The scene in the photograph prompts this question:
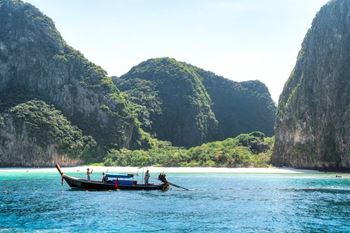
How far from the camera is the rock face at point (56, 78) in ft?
578

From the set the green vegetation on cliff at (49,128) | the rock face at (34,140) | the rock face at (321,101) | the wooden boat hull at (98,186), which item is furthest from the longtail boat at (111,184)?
the green vegetation on cliff at (49,128)

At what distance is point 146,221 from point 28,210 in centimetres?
1214

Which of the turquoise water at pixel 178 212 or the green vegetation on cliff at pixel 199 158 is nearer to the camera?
the turquoise water at pixel 178 212

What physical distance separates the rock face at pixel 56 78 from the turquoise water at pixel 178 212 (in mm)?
117721

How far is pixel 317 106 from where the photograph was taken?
425 feet

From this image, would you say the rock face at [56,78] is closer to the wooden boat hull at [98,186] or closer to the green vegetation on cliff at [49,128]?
the green vegetation on cliff at [49,128]

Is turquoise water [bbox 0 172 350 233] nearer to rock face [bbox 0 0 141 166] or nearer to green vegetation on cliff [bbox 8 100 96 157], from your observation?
green vegetation on cliff [bbox 8 100 96 157]

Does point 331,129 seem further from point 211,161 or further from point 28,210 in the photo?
point 28,210

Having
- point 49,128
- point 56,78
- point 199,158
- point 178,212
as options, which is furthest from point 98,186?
point 56,78

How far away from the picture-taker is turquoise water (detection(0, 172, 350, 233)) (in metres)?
33.4

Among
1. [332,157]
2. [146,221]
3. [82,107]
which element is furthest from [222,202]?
[82,107]

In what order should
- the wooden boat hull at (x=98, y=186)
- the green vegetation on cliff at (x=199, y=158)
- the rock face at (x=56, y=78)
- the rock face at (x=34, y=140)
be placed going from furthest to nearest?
the rock face at (x=56, y=78) → the rock face at (x=34, y=140) → the green vegetation on cliff at (x=199, y=158) → the wooden boat hull at (x=98, y=186)

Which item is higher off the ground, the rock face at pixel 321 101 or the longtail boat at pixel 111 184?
the rock face at pixel 321 101

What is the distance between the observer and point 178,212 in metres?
41.5
